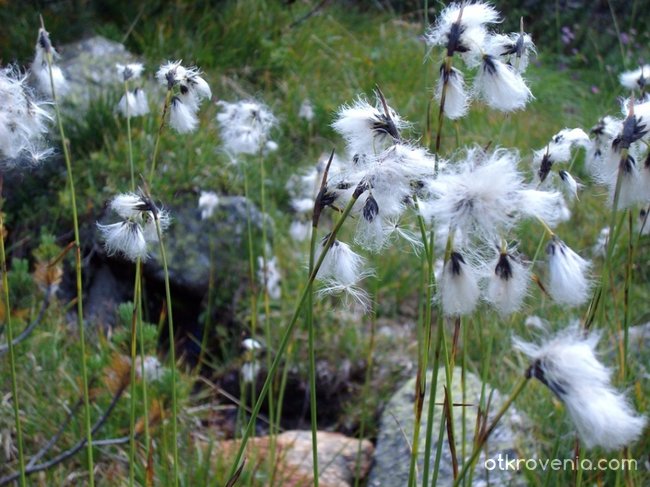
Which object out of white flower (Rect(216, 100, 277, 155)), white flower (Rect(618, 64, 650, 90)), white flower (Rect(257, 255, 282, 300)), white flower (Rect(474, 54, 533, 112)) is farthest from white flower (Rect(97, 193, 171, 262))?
white flower (Rect(257, 255, 282, 300))

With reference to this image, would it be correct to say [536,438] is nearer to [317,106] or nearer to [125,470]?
[125,470]

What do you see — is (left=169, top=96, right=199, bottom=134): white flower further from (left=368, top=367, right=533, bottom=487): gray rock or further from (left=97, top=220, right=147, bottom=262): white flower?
(left=368, top=367, right=533, bottom=487): gray rock

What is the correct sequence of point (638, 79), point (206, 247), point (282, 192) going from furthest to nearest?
point (282, 192) < point (206, 247) < point (638, 79)

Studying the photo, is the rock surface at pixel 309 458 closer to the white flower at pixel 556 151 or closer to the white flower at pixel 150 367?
the white flower at pixel 150 367

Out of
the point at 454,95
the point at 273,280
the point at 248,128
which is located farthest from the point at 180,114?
the point at 273,280

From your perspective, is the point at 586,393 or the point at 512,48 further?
the point at 512,48

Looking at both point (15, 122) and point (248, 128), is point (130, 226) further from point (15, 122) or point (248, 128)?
point (248, 128)

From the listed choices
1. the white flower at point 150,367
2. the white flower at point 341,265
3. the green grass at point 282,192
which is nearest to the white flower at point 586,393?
the white flower at point 341,265

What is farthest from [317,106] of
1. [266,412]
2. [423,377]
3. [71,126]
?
[423,377]
